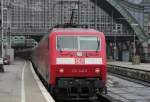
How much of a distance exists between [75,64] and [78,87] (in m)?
1.01

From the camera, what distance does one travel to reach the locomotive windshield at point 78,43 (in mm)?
20078

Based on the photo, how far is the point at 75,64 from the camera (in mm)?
19734

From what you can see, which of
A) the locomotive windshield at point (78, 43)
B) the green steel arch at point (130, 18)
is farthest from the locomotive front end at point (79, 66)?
the green steel arch at point (130, 18)

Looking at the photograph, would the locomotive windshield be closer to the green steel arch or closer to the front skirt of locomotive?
the front skirt of locomotive

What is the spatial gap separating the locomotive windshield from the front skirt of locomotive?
1.37 metres

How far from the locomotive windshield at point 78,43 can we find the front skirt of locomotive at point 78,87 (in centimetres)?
137

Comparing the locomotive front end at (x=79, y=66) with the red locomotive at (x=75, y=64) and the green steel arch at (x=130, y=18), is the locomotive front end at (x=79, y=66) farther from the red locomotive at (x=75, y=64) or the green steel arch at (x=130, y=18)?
the green steel arch at (x=130, y=18)

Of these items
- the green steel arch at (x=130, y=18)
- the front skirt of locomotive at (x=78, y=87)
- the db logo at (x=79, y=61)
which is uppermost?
the green steel arch at (x=130, y=18)

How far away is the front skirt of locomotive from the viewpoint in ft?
63.5

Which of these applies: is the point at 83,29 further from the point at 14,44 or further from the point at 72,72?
the point at 14,44

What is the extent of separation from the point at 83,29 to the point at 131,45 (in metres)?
108

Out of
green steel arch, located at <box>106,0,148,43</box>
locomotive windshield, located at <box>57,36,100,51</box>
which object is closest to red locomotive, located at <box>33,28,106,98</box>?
locomotive windshield, located at <box>57,36,100,51</box>

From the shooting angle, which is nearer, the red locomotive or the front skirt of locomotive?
the front skirt of locomotive

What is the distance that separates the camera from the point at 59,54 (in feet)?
64.9
